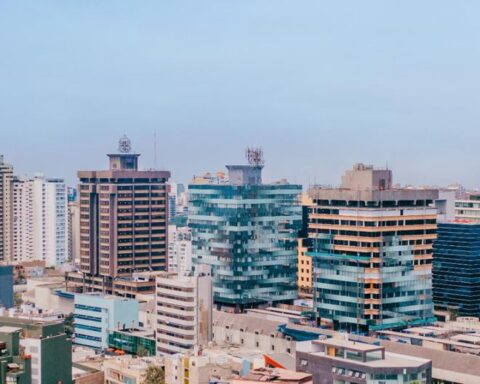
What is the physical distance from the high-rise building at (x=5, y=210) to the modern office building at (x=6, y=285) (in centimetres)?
2456

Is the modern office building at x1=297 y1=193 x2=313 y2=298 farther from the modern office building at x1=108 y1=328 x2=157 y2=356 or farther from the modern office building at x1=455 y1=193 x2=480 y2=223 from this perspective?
the modern office building at x1=108 y1=328 x2=157 y2=356

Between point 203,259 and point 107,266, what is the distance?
36.8 ft

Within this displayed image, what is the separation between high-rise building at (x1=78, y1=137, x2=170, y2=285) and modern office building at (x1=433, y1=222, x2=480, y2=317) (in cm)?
1971

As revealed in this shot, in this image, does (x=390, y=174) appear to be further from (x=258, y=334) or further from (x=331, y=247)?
(x=258, y=334)

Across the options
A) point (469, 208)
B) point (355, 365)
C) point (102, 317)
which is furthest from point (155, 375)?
point (469, 208)

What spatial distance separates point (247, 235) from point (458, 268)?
12439 millimetres

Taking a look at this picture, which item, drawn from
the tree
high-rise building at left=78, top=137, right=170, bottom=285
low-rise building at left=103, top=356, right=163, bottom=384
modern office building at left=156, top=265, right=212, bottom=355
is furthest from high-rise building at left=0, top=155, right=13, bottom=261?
the tree

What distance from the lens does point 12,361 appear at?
33.2 metres

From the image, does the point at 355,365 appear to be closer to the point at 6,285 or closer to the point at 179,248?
the point at 6,285

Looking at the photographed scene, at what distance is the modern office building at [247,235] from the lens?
57.4 meters

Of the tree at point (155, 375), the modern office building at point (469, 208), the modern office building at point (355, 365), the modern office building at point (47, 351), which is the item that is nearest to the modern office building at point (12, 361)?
the modern office building at point (47, 351)

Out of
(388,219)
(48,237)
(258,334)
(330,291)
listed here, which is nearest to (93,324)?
(258,334)

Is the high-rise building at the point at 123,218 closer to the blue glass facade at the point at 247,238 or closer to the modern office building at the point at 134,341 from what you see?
the blue glass facade at the point at 247,238

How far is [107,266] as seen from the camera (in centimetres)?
6794
